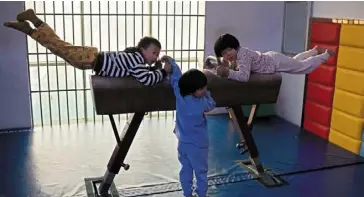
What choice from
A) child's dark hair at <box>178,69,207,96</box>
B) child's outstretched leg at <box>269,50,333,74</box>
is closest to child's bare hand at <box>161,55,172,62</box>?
child's dark hair at <box>178,69,207,96</box>

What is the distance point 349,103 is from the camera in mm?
4320

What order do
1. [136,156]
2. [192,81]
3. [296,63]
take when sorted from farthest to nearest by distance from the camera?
1. [136,156]
2. [296,63]
3. [192,81]

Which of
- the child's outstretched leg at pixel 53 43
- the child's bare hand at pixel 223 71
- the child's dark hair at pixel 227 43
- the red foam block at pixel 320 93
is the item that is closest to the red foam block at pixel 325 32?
the red foam block at pixel 320 93

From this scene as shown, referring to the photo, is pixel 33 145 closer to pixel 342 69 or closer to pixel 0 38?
pixel 0 38

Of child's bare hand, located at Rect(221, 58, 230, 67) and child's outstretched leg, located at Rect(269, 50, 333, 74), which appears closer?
child's bare hand, located at Rect(221, 58, 230, 67)

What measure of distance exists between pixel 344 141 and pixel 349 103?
1.46 ft

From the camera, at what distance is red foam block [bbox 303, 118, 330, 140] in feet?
15.6

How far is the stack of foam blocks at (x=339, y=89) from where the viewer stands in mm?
4180

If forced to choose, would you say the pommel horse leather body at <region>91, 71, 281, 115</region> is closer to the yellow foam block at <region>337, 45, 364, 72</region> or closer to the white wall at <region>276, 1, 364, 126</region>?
the yellow foam block at <region>337, 45, 364, 72</region>

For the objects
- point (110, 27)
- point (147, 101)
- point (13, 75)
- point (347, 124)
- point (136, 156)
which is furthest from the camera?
point (110, 27)

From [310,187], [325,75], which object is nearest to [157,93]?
[310,187]

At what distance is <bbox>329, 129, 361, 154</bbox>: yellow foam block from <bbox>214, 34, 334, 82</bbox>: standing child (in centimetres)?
119

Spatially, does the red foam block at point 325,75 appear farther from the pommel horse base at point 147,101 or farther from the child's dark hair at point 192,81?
the child's dark hair at point 192,81

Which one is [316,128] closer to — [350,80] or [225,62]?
[350,80]
